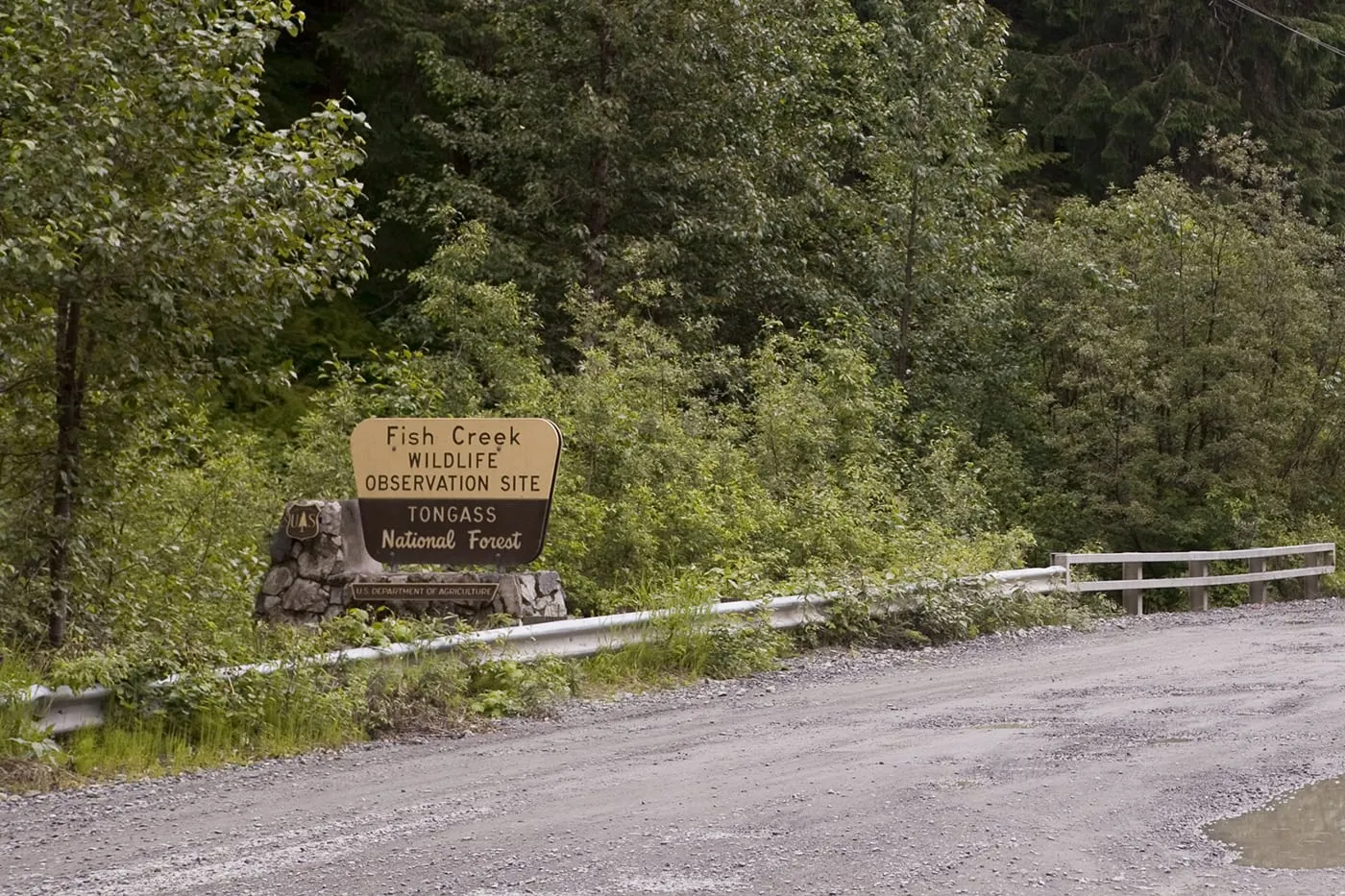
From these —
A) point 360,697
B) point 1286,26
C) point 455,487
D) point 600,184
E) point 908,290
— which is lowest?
point 360,697

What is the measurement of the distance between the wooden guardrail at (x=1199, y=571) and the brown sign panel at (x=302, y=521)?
8509 millimetres

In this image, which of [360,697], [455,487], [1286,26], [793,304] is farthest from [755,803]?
[1286,26]

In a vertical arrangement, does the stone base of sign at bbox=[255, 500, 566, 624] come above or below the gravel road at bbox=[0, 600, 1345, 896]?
above

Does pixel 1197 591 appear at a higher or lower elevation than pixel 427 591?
lower

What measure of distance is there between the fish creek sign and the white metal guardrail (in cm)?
90

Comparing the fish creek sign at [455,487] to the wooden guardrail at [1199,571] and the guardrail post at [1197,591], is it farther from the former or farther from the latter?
the guardrail post at [1197,591]

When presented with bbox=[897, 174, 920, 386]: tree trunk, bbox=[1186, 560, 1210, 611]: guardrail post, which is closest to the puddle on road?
bbox=[1186, 560, 1210, 611]: guardrail post

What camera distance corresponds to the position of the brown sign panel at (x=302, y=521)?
12180mm

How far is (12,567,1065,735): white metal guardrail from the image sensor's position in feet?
26.5

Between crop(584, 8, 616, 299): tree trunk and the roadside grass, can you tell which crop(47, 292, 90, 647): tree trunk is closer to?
the roadside grass

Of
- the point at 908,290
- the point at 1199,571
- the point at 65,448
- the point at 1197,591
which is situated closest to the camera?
the point at 65,448

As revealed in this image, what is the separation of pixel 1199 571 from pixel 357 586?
40.1 ft

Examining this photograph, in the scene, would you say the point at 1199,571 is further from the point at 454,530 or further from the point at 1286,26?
the point at 1286,26

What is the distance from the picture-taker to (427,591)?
460 inches
